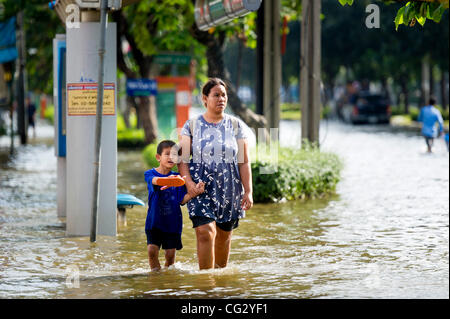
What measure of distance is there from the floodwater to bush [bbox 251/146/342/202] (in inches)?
13.2

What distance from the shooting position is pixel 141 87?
2403 cm

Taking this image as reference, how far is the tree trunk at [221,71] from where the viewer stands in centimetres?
1773

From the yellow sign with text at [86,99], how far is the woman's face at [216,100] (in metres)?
3.09

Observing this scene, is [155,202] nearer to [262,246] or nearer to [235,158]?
[235,158]

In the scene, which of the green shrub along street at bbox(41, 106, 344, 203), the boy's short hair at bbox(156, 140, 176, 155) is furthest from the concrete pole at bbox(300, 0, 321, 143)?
the boy's short hair at bbox(156, 140, 176, 155)

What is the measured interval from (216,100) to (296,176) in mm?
6726

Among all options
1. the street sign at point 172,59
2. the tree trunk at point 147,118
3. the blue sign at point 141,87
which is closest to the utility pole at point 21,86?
the tree trunk at point 147,118

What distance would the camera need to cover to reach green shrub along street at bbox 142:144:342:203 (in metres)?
13.9

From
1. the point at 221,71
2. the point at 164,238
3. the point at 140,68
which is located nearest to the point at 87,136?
the point at 164,238

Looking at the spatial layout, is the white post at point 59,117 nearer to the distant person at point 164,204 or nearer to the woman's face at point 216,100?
the distant person at point 164,204

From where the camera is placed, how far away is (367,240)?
34.2 ft

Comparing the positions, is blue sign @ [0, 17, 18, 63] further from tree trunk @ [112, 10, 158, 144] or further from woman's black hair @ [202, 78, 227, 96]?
woman's black hair @ [202, 78, 227, 96]
